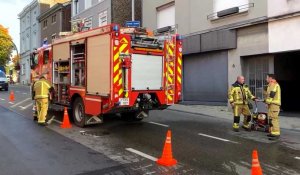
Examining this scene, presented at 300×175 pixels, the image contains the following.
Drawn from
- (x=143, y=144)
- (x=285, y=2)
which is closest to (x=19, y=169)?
(x=143, y=144)

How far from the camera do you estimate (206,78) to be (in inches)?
778

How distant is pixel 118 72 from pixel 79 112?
253cm

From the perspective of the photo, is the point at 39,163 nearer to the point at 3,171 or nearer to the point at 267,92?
the point at 3,171

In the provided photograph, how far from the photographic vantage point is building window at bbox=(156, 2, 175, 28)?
73.7 ft

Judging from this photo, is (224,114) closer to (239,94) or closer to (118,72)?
(239,94)

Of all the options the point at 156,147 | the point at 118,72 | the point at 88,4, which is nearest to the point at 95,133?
the point at 118,72

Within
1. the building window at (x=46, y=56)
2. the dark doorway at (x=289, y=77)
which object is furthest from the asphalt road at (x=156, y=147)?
the dark doorway at (x=289, y=77)

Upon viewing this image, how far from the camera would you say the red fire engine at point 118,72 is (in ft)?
34.2

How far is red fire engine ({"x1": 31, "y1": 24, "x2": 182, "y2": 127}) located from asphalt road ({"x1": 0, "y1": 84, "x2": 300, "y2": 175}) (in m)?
0.78

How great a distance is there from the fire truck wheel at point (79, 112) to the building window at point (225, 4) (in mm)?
9181

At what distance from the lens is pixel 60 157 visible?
7.91 meters

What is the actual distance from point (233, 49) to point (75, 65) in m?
8.30

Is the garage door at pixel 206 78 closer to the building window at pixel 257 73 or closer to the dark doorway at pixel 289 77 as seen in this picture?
the building window at pixel 257 73

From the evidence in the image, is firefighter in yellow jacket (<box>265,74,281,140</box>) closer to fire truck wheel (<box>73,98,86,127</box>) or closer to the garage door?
fire truck wheel (<box>73,98,86,127</box>)
